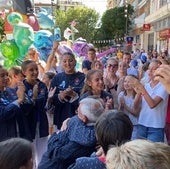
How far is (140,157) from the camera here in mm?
1759

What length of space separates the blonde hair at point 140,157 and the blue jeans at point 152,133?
2.91m

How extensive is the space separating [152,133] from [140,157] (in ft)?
10.1

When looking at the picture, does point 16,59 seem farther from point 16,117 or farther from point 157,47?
point 157,47

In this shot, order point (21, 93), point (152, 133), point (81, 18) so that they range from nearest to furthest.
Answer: point (21, 93) < point (152, 133) < point (81, 18)

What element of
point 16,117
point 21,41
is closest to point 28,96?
point 16,117

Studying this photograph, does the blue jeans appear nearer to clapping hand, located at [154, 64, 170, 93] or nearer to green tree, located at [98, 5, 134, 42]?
clapping hand, located at [154, 64, 170, 93]

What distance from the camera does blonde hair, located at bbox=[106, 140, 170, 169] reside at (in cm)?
173

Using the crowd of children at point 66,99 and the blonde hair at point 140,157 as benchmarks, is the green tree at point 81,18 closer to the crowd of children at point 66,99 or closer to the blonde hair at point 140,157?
the crowd of children at point 66,99

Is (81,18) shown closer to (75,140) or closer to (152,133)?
(152,133)

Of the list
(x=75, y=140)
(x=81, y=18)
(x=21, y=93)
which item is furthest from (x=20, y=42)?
(x=81, y=18)

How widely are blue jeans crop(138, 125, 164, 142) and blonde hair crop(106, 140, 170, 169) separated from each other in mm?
2906

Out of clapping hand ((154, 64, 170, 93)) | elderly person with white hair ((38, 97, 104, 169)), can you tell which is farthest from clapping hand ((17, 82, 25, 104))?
clapping hand ((154, 64, 170, 93))

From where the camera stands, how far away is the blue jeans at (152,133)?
Answer: 4.73 meters

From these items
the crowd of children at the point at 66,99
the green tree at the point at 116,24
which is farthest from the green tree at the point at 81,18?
the crowd of children at the point at 66,99
